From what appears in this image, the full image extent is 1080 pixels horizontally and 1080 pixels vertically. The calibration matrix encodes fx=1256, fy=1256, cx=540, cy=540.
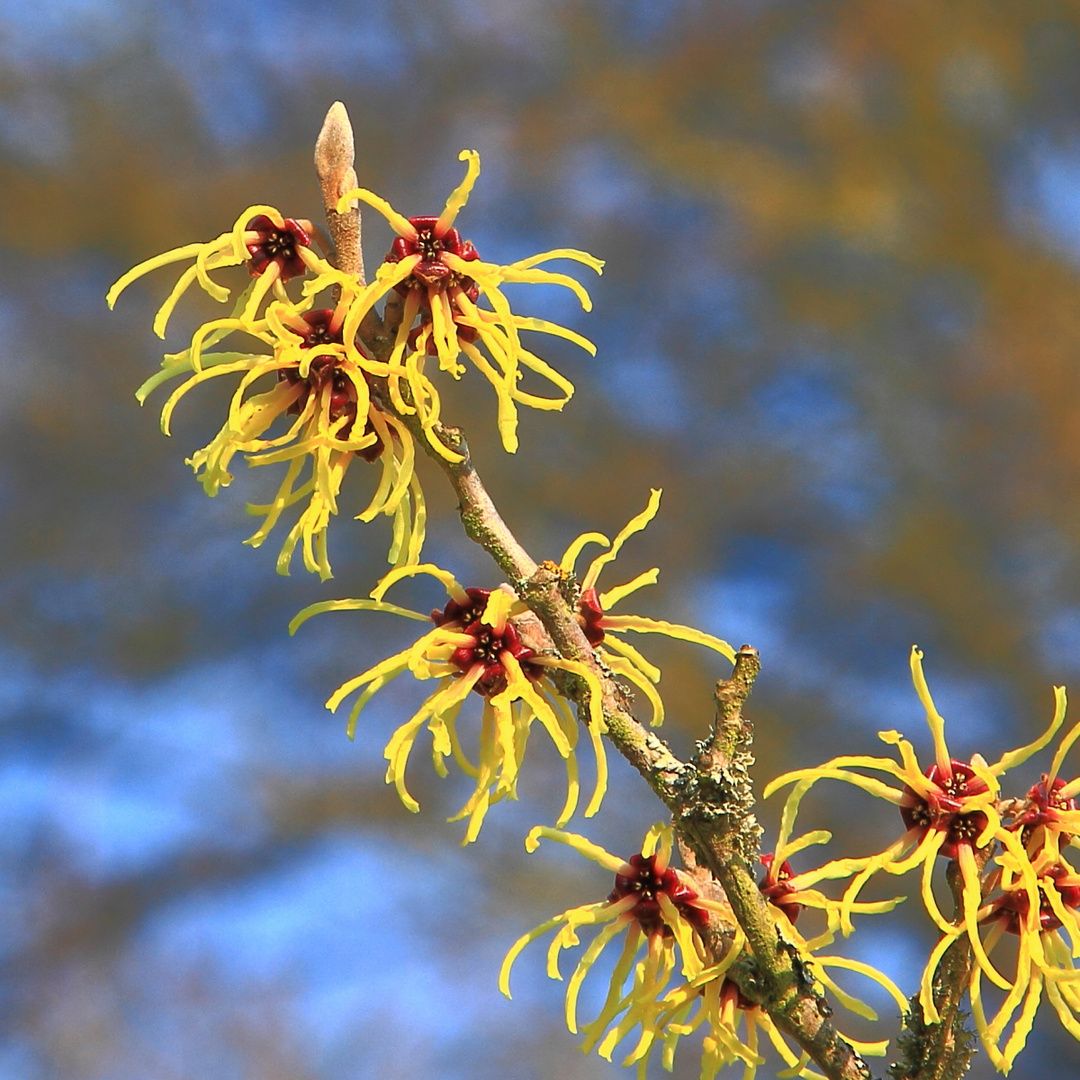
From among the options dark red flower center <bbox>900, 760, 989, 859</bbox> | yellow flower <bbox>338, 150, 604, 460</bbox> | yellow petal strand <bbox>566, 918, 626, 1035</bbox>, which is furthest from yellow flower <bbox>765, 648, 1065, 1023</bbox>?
yellow flower <bbox>338, 150, 604, 460</bbox>

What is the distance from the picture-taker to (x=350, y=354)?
0.64 metres

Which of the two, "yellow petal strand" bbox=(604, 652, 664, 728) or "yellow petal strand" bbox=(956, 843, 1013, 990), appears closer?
"yellow petal strand" bbox=(956, 843, 1013, 990)

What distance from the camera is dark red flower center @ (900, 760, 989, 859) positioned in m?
0.63

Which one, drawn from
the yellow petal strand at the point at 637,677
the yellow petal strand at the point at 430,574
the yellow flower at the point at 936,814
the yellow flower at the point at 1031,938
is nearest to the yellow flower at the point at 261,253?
the yellow petal strand at the point at 430,574

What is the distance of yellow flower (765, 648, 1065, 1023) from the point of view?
604mm

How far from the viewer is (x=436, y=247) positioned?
0.67 metres

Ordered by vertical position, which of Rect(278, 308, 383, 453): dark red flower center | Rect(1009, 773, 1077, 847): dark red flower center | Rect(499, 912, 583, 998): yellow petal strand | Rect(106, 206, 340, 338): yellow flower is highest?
Rect(106, 206, 340, 338): yellow flower

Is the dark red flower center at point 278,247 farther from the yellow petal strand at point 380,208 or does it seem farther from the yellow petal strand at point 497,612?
the yellow petal strand at point 497,612

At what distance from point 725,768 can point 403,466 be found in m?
0.23

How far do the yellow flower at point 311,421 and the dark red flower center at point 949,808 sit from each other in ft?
0.97

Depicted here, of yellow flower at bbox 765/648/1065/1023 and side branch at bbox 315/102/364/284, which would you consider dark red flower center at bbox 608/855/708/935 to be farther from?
side branch at bbox 315/102/364/284

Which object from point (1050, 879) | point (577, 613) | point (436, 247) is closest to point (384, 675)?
point (577, 613)

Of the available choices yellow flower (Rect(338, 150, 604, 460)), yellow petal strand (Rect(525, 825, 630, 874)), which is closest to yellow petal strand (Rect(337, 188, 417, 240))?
yellow flower (Rect(338, 150, 604, 460))

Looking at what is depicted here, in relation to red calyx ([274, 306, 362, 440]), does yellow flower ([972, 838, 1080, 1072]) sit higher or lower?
lower
